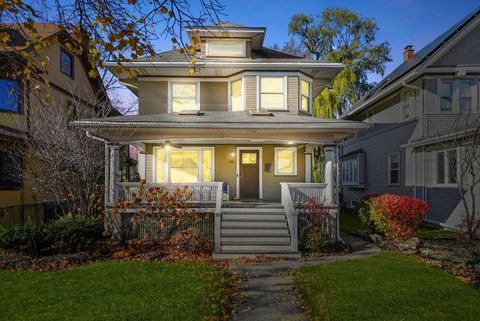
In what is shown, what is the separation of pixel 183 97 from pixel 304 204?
711cm

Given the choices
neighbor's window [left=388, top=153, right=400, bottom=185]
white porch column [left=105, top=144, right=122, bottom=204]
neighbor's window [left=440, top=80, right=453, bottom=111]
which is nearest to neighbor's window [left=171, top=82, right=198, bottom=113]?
white porch column [left=105, top=144, right=122, bottom=204]

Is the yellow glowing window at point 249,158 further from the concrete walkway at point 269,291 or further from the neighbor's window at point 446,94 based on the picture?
the neighbor's window at point 446,94

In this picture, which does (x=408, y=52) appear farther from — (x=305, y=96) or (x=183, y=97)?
(x=183, y=97)

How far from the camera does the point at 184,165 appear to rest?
1377 cm

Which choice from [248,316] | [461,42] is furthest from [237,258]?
[461,42]

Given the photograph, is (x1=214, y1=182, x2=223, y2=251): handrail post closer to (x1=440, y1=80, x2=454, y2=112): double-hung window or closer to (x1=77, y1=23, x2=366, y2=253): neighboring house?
(x1=77, y1=23, x2=366, y2=253): neighboring house

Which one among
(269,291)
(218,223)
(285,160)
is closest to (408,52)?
(285,160)

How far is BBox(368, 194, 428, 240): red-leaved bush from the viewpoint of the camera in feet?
34.6

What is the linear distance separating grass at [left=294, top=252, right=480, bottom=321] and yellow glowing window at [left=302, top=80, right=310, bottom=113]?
7877 millimetres

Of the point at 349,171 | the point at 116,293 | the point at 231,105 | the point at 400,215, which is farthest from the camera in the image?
the point at 349,171

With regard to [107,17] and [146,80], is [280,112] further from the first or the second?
[107,17]

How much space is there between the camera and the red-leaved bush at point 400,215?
34.6 ft

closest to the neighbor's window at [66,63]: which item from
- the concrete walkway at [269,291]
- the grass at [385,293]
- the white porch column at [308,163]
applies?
the white porch column at [308,163]

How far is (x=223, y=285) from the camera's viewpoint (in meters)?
Result: 6.62
